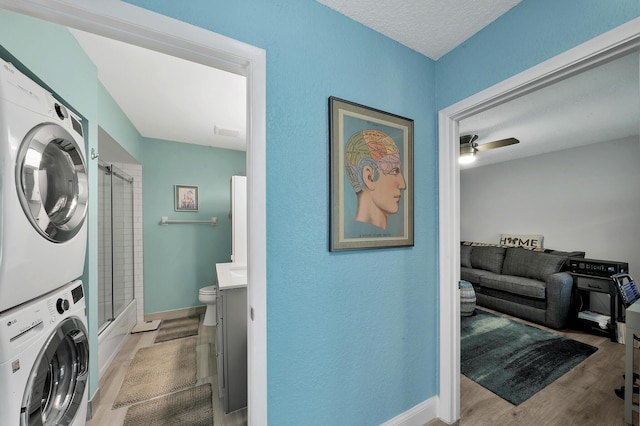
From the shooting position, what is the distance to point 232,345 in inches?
69.2

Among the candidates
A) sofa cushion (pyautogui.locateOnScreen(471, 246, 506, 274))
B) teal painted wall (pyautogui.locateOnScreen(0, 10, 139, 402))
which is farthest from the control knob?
sofa cushion (pyautogui.locateOnScreen(471, 246, 506, 274))

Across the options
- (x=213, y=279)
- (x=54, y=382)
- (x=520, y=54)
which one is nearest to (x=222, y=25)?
(x=520, y=54)

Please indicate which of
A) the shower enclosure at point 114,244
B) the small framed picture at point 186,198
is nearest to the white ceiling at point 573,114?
the small framed picture at point 186,198

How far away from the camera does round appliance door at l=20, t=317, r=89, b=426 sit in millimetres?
1010

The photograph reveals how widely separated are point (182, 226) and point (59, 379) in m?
2.59

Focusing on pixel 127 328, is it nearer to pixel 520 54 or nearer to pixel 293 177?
pixel 293 177

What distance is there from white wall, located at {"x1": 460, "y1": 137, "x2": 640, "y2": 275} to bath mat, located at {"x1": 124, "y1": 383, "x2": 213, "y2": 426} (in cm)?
518

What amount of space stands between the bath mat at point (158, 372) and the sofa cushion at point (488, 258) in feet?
14.8

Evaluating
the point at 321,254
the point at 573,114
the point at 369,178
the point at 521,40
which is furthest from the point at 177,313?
the point at 573,114

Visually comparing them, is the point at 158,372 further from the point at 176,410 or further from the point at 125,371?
the point at 176,410

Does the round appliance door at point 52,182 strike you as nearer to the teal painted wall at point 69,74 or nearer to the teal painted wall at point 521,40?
the teal painted wall at point 69,74

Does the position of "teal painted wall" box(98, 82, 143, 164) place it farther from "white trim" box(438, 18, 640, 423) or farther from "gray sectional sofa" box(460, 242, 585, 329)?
"gray sectional sofa" box(460, 242, 585, 329)

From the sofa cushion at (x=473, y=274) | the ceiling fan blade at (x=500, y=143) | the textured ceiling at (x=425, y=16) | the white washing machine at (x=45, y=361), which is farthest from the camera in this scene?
the sofa cushion at (x=473, y=274)

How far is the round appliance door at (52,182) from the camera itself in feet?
3.31
